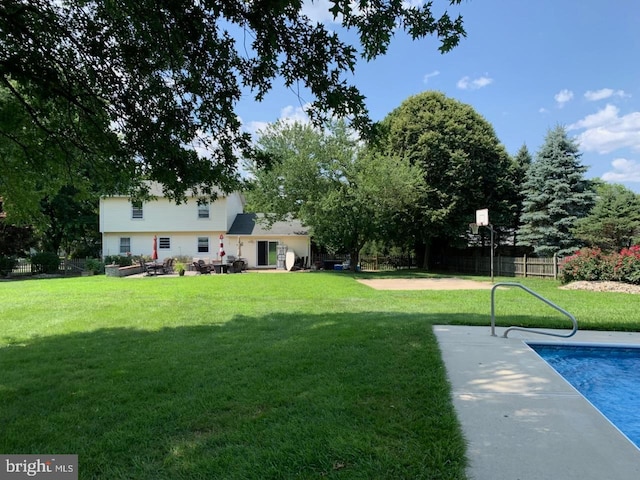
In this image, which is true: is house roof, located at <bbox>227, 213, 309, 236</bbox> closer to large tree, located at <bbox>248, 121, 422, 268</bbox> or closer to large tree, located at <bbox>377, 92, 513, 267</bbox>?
large tree, located at <bbox>248, 121, 422, 268</bbox>

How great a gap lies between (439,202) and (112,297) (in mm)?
19285

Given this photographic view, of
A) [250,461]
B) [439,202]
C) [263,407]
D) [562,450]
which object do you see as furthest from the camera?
[439,202]

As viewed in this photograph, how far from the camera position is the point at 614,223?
1711 cm

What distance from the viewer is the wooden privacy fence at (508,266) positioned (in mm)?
19859

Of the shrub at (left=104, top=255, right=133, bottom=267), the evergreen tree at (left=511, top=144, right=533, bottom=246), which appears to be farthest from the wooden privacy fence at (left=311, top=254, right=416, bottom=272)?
the shrub at (left=104, top=255, right=133, bottom=267)

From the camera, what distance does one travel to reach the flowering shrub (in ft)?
44.3

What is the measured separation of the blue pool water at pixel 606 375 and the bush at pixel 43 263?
2780 cm

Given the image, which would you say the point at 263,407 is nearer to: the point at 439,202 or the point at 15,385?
the point at 15,385

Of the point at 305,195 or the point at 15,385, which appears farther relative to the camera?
the point at 305,195

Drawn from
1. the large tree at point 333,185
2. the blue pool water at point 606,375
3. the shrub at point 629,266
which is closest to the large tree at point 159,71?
the blue pool water at point 606,375

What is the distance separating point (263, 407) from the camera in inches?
146

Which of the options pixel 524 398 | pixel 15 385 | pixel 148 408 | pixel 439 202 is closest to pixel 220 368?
pixel 148 408

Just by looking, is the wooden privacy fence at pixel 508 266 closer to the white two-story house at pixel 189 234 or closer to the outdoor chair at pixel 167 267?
the white two-story house at pixel 189 234

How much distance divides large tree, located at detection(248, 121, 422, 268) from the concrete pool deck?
15638 millimetres
